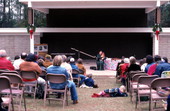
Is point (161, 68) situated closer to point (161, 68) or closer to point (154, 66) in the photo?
point (161, 68)

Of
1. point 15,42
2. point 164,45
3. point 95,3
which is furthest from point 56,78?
point 15,42

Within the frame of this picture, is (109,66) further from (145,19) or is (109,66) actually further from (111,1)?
(145,19)

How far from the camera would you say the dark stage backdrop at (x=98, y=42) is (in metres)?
25.7

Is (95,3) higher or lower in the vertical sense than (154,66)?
higher

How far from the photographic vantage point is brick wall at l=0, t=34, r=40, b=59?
24.8 metres

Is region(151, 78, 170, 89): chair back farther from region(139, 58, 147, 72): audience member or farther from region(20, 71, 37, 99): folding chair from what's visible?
region(139, 58, 147, 72): audience member

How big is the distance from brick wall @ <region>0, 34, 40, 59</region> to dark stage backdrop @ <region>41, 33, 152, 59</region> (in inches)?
55.7

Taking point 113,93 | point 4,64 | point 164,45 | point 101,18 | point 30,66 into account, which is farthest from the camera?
point 101,18

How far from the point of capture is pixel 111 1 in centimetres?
2069

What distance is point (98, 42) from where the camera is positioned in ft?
85.0

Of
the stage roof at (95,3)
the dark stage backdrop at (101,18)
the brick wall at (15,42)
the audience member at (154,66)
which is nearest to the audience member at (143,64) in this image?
the audience member at (154,66)

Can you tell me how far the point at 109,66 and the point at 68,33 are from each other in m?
7.27

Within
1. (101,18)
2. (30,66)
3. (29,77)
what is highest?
(101,18)

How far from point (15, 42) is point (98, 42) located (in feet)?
21.6
